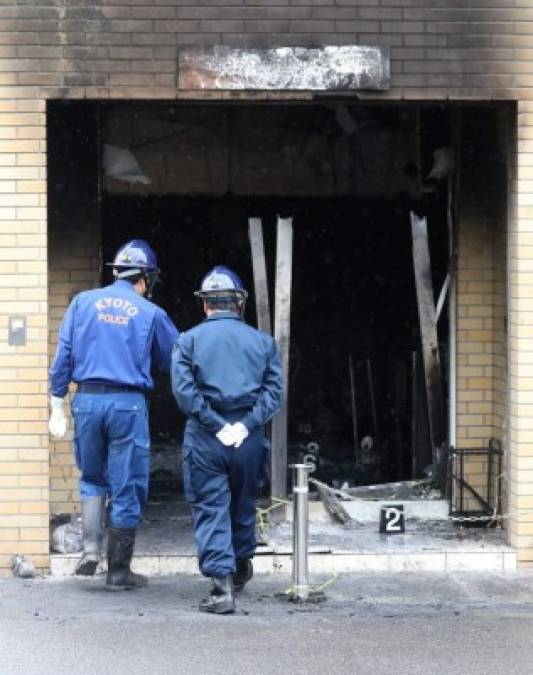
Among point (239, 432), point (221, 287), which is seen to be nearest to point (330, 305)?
point (221, 287)

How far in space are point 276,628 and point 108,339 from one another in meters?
2.08

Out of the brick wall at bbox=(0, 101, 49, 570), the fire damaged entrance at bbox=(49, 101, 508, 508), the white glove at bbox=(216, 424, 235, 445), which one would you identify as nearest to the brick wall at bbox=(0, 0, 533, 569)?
A: the brick wall at bbox=(0, 101, 49, 570)

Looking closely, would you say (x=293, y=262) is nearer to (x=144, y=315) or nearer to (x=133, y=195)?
(x=133, y=195)

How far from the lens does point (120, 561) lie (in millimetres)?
9133

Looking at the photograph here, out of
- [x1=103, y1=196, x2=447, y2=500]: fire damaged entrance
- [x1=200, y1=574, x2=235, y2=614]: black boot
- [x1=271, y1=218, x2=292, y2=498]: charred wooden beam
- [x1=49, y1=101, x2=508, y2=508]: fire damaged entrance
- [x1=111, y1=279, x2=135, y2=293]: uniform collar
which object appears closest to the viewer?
[x1=200, y1=574, x2=235, y2=614]: black boot

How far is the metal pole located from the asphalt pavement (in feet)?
0.42

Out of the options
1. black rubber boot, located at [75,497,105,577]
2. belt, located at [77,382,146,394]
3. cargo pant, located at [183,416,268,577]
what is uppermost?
belt, located at [77,382,146,394]

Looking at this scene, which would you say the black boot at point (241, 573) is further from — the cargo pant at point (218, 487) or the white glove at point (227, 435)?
the white glove at point (227, 435)

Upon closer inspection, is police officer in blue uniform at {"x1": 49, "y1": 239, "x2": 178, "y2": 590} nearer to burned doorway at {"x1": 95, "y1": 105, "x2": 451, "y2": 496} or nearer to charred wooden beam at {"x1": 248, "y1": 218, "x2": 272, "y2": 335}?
charred wooden beam at {"x1": 248, "y1": 218, "x2": 272, "y2": 335}

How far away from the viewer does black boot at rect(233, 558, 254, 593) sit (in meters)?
9.08

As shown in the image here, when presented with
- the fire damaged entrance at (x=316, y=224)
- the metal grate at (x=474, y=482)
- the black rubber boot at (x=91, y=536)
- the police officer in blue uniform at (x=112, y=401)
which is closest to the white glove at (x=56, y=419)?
the police officer in blue uniform at (x=112, y=401)

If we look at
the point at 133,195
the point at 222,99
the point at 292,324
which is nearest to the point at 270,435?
the point at 292,324

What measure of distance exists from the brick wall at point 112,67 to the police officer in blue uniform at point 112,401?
1.26ft

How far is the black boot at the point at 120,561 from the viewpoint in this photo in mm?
9086
